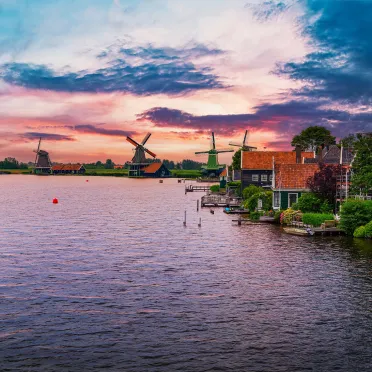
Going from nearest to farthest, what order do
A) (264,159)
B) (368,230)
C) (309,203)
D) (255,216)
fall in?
(368,230)
(309,203)
(255,216)
(264,159)

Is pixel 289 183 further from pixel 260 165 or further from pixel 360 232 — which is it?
pixel 260 165

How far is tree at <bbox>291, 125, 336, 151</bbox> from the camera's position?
143 m

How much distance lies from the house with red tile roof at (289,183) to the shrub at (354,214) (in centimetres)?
1462

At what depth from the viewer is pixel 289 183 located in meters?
70.6

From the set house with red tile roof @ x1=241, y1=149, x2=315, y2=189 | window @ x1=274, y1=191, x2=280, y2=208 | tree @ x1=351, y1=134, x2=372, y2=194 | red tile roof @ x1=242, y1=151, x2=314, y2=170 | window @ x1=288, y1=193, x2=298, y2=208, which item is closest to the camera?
tree @ x1=351, y1=134, x2=372, y2=194

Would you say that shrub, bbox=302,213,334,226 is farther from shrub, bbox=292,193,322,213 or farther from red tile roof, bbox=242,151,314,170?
red tile roof, bbox=242,151,314,170

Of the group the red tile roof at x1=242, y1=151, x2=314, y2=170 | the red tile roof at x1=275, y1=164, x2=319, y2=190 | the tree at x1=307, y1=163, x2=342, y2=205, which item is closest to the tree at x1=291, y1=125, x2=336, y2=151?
the red tile roof at x1=242, y1=151, x2=314, y2=170

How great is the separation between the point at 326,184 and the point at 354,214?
9920mm

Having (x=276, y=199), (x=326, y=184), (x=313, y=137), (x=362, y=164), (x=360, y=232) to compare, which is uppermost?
(x=313, y=137)

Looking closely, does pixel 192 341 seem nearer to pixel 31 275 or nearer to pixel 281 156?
pixel 31 275

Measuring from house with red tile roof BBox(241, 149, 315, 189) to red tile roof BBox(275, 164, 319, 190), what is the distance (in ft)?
64.1

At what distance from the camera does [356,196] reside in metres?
60.5

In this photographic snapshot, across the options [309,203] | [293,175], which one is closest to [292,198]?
[293,175]

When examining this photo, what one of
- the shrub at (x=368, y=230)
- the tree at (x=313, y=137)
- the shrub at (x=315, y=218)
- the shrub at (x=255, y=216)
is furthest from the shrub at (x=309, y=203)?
the tree at (x=313, y=137)
